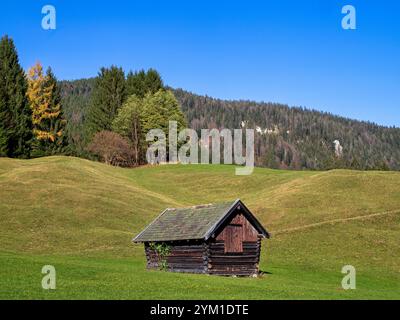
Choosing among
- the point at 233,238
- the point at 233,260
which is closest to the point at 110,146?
the point at 233,238

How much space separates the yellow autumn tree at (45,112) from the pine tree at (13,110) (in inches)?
170

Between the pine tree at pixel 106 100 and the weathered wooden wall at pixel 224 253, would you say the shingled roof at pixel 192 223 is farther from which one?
the pine tree at pixel 106 100

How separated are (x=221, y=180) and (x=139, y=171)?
19.5 m

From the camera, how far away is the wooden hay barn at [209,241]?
139 ft

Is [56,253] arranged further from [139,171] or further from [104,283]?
[139,171]

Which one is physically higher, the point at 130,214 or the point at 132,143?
the point at 132,143

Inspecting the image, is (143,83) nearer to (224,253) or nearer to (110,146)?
(110,146)

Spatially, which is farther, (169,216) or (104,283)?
(169,216)

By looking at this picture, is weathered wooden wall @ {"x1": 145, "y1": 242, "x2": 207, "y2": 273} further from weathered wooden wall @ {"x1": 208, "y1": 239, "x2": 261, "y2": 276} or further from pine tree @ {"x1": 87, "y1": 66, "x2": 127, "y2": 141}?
pine tree @ {"x1": 87, "y1": 66, "x2": 127, "y2": 141}

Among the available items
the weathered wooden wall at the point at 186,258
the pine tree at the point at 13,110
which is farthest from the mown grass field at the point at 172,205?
the pine tree at the point at 13,110

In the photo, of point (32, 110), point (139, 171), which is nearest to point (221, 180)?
point (139, 171)

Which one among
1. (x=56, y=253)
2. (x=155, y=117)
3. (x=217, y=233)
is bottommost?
(x=56, y=253)
